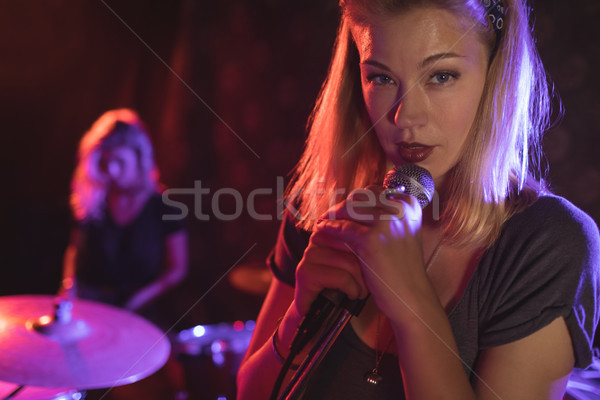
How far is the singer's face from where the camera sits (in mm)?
1135

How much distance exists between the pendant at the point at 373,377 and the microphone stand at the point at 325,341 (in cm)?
26

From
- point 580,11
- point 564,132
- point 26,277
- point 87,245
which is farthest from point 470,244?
point 26,277

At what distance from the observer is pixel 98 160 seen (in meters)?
4.19

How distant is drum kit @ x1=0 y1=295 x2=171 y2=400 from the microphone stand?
122 cm

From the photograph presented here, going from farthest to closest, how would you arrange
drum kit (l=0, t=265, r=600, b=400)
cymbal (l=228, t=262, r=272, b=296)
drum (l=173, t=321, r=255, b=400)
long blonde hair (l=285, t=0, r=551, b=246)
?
cymbal (l=228, t=262, r=272, b=296) → drum (l=173, t=321, r=255, b=400) → drum kit (l=0, t=265, r=600, b=400) → long blonde hair (l=285, t=0, r=551, b=246)

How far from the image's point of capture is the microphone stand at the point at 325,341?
931mm

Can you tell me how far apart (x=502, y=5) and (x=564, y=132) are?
161 centimetres

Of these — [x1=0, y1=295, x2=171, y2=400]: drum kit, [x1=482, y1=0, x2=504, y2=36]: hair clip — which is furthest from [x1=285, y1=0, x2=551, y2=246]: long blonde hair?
[x1=0, y1=295, x2=171, y2=400]: drum kit

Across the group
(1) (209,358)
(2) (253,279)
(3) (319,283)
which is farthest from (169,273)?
(3) (319,283)

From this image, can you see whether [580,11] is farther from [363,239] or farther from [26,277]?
[26,277]

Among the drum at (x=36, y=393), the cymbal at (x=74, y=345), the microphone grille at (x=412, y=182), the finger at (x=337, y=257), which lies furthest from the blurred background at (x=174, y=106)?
the finger at (x=337, y=257)

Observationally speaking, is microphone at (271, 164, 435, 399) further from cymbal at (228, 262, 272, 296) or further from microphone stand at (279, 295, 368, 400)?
cymbal at (228, 262, 272, 296)

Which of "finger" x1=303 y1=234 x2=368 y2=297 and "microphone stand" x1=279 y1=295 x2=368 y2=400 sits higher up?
"finger" x1=303 y1=234 x2=368 y2=297

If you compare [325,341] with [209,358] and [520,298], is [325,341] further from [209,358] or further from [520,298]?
[209,358]
